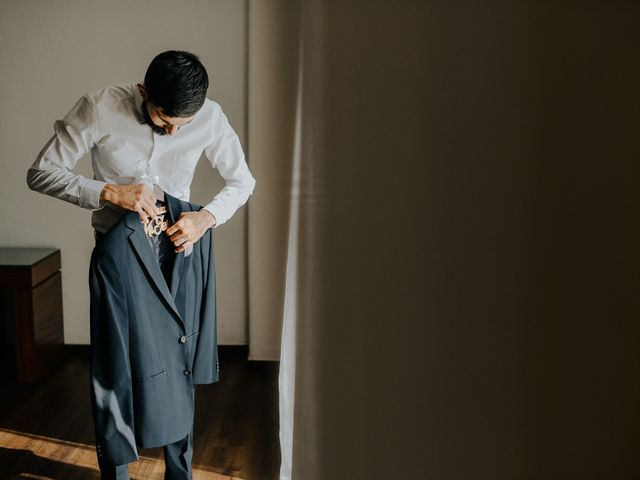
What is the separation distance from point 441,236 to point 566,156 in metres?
0.03

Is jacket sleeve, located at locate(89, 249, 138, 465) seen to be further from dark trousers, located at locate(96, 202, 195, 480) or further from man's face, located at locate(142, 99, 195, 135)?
man's face, located at locate(142, 99, 195, 135)

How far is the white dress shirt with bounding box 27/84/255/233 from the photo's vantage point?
5.38ft

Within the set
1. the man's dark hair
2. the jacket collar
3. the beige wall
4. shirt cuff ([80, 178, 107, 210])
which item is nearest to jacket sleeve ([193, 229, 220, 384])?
the jacket collar

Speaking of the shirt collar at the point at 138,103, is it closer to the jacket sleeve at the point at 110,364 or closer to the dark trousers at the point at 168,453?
the dark trousers at the point at 168,453

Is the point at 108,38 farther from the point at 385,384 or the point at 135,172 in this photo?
the point at 385,384

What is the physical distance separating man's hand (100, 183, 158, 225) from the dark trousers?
65 mm

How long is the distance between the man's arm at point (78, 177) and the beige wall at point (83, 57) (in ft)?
3.89

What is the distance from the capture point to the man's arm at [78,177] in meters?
1.59

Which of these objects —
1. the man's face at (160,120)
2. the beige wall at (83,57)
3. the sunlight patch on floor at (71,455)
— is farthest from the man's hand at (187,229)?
the beige wall at (83,57)

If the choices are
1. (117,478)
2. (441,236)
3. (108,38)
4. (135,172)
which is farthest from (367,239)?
(108,38)

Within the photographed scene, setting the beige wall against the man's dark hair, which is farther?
the beige wall

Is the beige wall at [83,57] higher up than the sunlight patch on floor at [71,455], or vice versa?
the beige wall at [83,57]

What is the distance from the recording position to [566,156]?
124mm

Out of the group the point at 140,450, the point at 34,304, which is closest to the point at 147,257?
the point at 140,450
